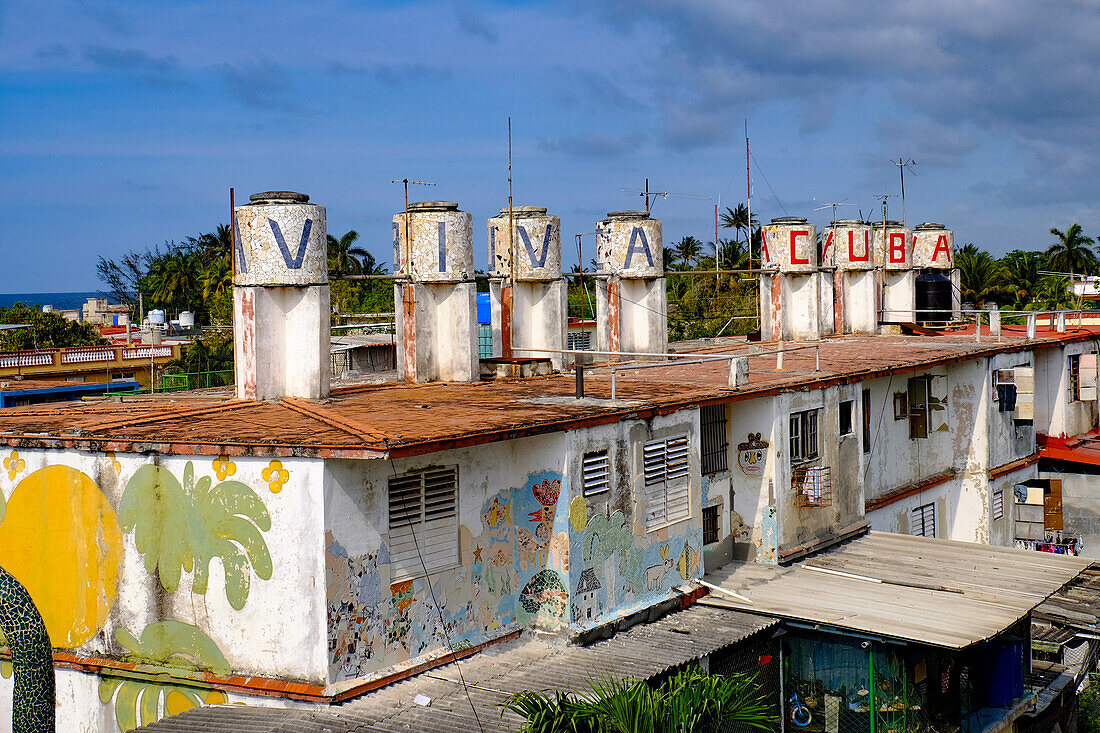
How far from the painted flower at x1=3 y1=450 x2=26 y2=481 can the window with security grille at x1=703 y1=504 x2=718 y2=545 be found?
10359 millimetres

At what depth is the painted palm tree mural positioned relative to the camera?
13.5 m

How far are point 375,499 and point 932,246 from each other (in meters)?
28.6

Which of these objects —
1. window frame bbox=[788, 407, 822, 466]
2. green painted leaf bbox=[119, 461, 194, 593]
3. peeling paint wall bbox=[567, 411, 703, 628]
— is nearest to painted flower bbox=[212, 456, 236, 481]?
green painted leaf bbox=[119, 461, 194, 593]

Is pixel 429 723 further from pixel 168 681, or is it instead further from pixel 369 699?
pixel 168 681

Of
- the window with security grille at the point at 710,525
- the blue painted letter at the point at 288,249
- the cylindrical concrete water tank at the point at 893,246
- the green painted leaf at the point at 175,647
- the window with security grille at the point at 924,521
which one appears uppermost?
the cylindrical concrete water tank at the point at 893,246

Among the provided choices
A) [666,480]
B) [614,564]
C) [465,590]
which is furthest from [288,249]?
[614,564]

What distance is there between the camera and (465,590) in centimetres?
1478

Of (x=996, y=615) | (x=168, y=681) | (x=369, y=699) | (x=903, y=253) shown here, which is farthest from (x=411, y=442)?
(x=903, y=253)

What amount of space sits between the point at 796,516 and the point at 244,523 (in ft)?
32.6

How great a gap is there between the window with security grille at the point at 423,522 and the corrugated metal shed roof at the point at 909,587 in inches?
185

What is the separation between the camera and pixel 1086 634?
19.7m

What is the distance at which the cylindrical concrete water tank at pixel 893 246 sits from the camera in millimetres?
36969

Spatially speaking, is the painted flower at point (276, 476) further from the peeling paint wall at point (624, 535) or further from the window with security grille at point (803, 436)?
the window with security grille at point (803, 436)

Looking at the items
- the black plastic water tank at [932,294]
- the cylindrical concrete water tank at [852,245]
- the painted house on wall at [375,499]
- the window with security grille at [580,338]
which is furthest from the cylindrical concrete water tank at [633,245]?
the window with security grille at [580,338]
